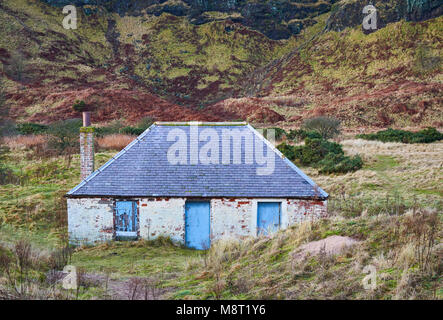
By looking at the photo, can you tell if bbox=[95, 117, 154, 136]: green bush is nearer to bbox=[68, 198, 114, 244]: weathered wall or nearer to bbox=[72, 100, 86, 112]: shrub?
bbox=[72, 100, 86, 112]: shrub

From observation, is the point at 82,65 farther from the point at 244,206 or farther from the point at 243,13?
the point at 244,206

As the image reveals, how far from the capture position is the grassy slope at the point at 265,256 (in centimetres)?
611

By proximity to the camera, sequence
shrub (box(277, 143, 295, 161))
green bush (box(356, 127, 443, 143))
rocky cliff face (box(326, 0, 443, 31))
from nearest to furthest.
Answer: shrub (box(277, 143, 295, 161))
green bush (box(356, 127, 443, 143))
rocky cliff face (box(326, 0, 443, 31))

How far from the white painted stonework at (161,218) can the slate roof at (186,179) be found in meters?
0.29

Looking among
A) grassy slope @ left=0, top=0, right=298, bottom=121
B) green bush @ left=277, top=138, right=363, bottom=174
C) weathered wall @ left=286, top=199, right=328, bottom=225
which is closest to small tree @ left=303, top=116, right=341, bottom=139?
green bush @ left=277, top=138, right=363, bottom=174

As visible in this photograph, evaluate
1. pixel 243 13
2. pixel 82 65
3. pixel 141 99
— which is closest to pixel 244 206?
pixel 141 99

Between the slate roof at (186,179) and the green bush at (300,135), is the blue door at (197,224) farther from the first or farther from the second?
the green bush at (300,135)

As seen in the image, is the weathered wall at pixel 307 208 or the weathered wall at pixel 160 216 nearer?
the weathered wall at pixel 307 208

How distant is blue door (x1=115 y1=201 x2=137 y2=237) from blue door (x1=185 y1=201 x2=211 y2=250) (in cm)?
171

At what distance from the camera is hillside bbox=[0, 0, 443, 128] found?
47.8 m

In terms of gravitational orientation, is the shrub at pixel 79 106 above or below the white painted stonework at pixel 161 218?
above

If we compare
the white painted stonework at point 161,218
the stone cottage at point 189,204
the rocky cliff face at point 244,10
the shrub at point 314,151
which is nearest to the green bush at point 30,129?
the shrub at point 314,151
